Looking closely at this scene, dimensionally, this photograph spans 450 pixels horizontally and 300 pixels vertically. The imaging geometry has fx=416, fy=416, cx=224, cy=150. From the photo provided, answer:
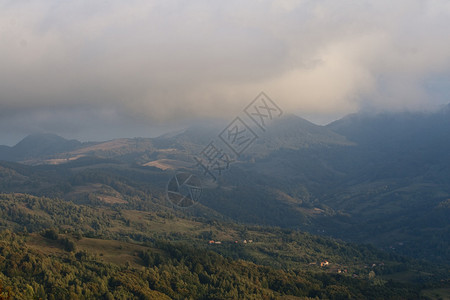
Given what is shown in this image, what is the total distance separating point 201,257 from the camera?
528ft

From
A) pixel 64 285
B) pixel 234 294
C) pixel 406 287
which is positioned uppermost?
pixel 64 285

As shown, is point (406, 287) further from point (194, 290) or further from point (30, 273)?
point (30, 273)

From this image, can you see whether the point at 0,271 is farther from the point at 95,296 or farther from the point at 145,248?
the point at 145,248

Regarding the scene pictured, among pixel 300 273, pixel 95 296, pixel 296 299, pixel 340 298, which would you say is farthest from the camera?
pixel 300 273

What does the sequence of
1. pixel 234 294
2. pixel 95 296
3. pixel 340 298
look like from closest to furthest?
pixel 95 296
pixel 234 294
pixel 340 298

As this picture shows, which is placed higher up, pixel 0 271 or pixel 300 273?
pixel 0 271

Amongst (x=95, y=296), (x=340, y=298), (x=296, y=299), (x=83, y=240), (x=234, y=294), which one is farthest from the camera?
(x=83, y=240)

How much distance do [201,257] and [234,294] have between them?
3677cm

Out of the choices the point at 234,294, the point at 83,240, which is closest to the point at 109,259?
the point at 83,240

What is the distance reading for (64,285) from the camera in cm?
10350

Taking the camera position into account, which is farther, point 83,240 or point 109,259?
point 83,240

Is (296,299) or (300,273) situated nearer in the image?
(296,299)

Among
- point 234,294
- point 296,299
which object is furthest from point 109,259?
point 296,299

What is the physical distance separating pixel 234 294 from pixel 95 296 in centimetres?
4262
